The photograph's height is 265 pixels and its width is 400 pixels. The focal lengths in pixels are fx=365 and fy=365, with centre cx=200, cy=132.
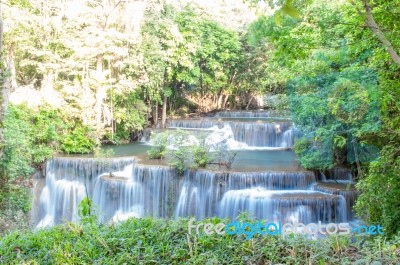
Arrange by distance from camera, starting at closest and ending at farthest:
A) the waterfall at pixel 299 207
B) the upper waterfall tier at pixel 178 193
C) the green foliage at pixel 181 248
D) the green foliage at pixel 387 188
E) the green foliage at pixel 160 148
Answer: the green foliage at pixel 181 248
the green foliage at pixel 387 188
the waterfall at pixel 299 207
the upper waterfall tier at pixel 178 193
the green foliage at pixel 160 148

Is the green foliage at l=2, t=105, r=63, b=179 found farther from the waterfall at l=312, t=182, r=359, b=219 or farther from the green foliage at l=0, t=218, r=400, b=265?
the waterfall at l=312, t=182, r=359, b=219

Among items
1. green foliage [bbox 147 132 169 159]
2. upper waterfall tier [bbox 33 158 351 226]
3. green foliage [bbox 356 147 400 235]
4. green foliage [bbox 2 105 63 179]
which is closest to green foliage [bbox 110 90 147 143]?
green foliage [bbox 2 105 63 179]

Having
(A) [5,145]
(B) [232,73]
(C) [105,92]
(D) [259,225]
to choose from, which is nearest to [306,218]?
(D) [259,225]

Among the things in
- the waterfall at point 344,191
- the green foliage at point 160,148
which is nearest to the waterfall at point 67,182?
the green foliage at point 160,148

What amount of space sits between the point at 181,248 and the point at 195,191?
22.4 feet

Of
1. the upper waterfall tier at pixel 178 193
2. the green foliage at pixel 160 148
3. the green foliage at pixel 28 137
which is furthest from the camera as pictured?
the green foliage at pixel 160 148

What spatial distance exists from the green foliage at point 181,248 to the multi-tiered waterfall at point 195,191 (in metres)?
4.87

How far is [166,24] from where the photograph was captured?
1526 cm

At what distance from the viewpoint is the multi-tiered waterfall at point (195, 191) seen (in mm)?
8633

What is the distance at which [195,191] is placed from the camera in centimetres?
1005

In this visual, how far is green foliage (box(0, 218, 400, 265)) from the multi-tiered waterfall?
4871mm

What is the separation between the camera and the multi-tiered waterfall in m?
8.63

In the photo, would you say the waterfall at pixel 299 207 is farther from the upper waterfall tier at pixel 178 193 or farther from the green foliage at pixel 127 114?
the green foliage at pixel 127 114

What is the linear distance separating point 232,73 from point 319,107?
12.9 meters
